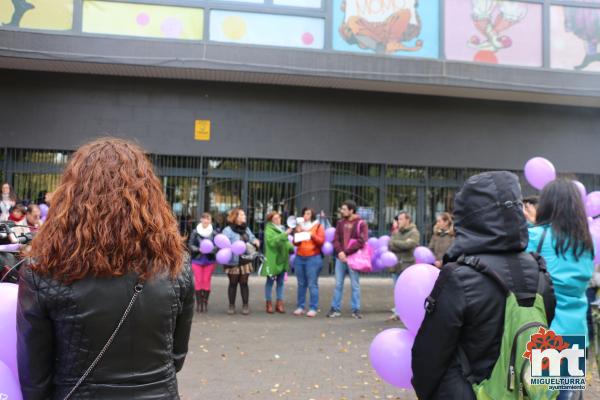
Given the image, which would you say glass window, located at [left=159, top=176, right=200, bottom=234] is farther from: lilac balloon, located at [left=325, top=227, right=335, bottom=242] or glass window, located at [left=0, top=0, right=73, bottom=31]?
lilac balloon, located at [left=325, top=227, right=335, bottom=242]

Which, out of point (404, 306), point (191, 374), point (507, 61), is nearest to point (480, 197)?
point (404, 306)

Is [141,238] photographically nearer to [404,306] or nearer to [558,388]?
[404,306]

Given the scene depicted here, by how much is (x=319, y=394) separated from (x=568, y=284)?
2.61m

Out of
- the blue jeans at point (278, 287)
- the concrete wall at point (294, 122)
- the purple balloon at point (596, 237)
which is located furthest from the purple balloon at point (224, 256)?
the purple balloon at point (596, 237)

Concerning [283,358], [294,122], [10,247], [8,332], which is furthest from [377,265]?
[8,332]

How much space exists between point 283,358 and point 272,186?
700 cm

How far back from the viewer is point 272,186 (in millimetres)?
12828

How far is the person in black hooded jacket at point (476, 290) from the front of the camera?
203cm

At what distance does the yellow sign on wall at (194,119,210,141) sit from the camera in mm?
12695

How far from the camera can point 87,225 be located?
1773 millimetres

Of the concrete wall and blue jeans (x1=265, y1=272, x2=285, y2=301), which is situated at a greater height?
the concrete wall

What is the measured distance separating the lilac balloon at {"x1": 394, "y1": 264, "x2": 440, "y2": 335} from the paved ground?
257 cm

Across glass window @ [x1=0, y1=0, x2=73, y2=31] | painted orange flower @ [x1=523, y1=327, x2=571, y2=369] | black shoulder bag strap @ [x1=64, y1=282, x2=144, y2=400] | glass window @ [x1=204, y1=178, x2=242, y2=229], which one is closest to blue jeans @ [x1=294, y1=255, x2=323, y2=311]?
glass window @ [x1=204, y1=178, x2=242, y2=229]

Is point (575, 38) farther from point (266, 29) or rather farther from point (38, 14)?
point (38, 14)
